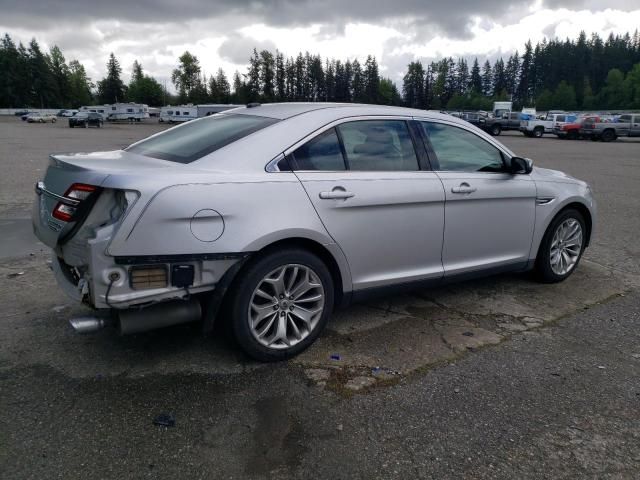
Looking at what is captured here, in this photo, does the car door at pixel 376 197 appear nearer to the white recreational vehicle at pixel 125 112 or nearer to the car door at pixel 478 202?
the car door at pixel 478 202

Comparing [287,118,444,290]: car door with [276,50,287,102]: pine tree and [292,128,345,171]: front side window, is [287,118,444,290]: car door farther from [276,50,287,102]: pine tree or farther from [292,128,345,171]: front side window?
[276,50,287,102]: pine tree

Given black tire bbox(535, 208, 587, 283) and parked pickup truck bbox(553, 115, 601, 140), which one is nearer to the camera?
black tire bbox(535, 208, 587, 283)

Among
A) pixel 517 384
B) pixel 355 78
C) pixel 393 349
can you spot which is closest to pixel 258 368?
pixel 393 349

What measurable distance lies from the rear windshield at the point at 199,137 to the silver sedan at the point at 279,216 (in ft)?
0.06

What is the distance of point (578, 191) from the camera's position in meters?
5.03

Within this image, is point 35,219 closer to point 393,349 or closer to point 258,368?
point 258,368

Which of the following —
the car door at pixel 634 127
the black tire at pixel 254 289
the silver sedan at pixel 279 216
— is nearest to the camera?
the silver sedan at pixel 279 216

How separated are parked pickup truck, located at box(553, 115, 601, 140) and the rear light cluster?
122 ft

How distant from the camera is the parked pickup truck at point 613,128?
3372 cm

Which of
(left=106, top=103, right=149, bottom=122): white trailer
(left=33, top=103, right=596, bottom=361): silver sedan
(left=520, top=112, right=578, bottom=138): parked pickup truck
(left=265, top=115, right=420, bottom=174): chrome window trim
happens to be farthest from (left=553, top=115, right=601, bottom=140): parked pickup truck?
(left=106, top=103, right=149, bottom=122): white trailer

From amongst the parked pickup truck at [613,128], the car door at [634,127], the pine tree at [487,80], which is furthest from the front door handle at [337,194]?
the pine tree at [487,80]

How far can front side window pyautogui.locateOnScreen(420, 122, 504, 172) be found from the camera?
4125mm

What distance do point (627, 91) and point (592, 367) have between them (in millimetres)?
118547

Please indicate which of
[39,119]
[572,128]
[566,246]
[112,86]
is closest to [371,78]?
[112,86]
